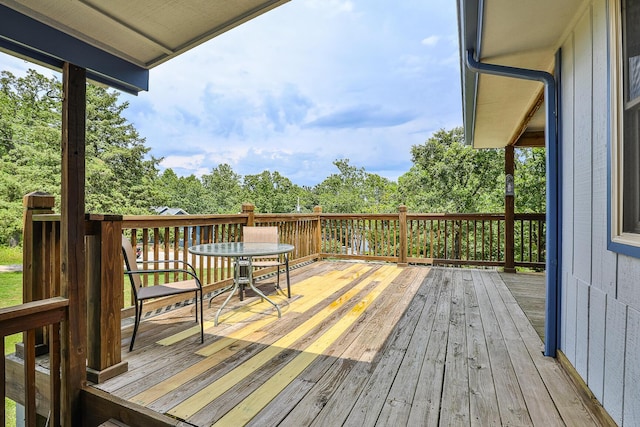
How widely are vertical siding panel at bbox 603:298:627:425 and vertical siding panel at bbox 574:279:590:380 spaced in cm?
27

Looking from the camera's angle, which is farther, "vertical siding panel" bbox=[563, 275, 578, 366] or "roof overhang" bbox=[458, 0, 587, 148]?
"vertical siding panel" bbox=[563, 275, 578, 366]

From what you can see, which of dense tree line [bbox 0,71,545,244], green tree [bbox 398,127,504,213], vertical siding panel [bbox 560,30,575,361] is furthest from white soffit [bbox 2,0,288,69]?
dense tree line [bbox 0,71,545,244]

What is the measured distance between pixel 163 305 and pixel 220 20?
2.66 meters

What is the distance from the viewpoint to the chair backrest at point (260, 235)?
12.8ft

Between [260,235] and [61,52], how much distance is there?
260 cm

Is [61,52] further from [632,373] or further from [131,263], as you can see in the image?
[632,373]

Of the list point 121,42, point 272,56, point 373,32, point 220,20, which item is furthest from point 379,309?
point 272,56

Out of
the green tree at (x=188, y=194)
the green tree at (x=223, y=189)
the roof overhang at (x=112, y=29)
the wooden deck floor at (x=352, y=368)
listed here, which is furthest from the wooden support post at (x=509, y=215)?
the green tree at (x=188, y=194)

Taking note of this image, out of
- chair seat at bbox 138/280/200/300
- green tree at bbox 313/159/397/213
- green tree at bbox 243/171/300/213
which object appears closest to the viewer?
chair seat at bbox 138/280/200/300

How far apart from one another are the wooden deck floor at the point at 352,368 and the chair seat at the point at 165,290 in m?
0.38

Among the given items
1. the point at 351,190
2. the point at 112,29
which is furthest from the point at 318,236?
the point at 351,190

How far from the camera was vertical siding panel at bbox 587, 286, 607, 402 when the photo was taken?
5.24 feet

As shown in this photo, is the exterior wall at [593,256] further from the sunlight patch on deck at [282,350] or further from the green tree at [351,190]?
the green tree at [351,190]

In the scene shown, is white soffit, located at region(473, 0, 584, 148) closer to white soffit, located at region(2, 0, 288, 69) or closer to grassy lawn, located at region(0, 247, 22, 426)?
white soffit, located at region(2, 0, 288, 69)
